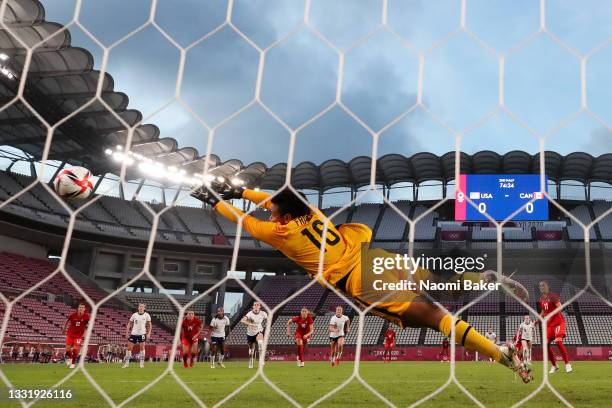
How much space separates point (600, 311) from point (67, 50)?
16750 millimetres

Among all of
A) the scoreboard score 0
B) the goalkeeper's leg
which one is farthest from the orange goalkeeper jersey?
the scoreboard score 0

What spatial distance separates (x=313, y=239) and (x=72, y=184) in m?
1.65

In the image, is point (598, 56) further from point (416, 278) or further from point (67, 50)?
point (67, 50)

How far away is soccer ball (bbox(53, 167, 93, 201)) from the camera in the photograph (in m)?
3.59

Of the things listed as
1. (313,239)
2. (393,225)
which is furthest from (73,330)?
(393,225)

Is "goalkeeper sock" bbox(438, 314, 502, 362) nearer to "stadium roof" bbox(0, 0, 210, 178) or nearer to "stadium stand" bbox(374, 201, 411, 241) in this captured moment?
"stadium roof" bbox(0, 0, 210, 178)

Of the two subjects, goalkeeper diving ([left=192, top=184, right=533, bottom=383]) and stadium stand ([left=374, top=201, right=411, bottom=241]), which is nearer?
goalkeeper diving ([left=192, top=184, right=533, bottom=383])

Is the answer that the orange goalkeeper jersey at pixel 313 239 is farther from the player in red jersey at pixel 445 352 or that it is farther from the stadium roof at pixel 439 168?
the stadium roof at pixel 439 168

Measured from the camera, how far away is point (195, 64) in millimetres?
3379

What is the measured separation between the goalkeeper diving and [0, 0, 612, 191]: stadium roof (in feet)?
24.3

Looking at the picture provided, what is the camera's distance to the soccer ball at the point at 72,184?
11.8 ft

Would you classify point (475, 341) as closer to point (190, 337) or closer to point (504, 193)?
point (190, 337)

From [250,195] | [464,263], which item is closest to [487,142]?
[464,263]

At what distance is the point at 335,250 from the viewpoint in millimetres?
3396
